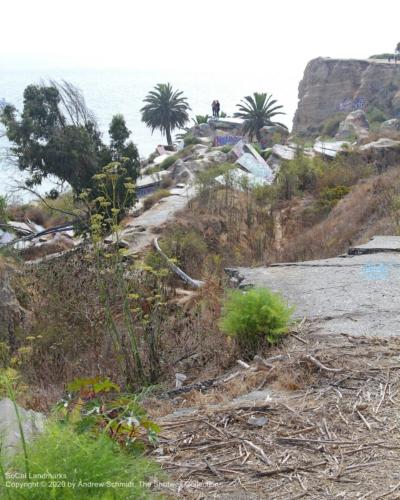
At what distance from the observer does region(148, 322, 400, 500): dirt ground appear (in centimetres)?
286

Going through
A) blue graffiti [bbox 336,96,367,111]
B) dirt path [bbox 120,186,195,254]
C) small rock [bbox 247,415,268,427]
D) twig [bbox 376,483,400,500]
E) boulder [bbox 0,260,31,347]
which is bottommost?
dirt path [bbox 120,186,195,254]

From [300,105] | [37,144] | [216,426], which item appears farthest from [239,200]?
[300,105]

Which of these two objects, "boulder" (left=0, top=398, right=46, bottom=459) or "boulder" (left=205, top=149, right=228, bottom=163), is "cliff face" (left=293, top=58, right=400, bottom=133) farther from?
"boulder" (left=0, top=398, right=46, bottom=459)

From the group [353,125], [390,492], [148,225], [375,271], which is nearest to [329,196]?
[148,225]

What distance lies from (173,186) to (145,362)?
94.4 feet

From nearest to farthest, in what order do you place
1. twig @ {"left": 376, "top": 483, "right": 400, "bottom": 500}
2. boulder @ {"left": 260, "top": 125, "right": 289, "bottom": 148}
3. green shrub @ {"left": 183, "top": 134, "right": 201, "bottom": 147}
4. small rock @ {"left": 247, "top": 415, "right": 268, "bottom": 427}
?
twig @ {"left": 376, "top": 483, "right": 400, "bottom": 500}
small rock @ {"left": 247, "top": 415, "right": 268, "bottom": 427}
boulder @ {"left": 260, "top": 125, "right": 289, "bottom": 148}
green shrub @ {"left": 183, "top": 134, "right": 201, "bottom": 147}

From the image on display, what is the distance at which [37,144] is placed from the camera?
28.0 m

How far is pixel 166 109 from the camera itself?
2469 inches

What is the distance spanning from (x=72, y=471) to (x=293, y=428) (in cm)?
158

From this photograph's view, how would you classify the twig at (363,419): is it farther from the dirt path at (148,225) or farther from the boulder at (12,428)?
the dirt path at (148,225)

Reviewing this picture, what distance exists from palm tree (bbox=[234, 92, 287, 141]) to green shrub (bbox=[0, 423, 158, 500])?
5289cm

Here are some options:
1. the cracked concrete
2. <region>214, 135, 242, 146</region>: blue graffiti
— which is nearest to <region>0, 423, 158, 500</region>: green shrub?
the cracked concrete

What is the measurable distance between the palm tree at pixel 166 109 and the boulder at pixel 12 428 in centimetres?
5963

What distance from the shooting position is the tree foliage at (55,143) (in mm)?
27922
